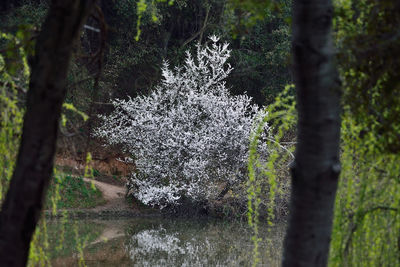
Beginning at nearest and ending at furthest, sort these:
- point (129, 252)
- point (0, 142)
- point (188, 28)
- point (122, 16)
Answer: point (0, 142)
point (129, 252)
point (122, 16)
point (188, 28)

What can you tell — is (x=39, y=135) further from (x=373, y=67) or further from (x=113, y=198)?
(x=113, y=198)

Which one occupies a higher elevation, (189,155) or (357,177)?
(189,155)

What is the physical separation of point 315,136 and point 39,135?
1.51m

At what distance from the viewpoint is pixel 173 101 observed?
18.7 metres

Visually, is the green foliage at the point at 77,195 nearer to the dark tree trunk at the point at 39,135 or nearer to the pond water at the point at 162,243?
the pond water at the point at 162,243

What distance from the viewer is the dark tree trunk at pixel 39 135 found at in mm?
3381

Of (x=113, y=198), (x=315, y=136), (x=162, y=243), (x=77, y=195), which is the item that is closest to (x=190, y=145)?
(x=113, y=198)

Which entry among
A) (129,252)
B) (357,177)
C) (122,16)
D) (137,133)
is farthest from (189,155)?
(357,177)

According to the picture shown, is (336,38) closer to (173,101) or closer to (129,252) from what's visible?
(129,252)

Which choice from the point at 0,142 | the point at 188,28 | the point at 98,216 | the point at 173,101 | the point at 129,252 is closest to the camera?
the point at 0,142

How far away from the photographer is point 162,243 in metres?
14.0

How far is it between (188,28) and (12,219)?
24093mm

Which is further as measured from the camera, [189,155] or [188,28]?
[188,28]

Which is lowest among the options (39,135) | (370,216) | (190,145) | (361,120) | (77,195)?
(370,216)
